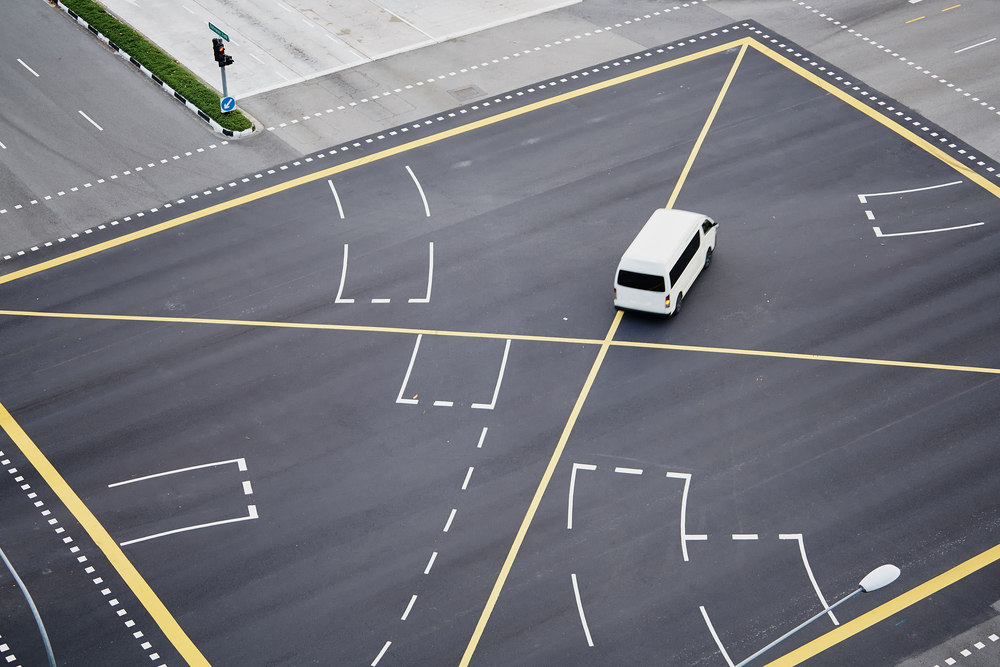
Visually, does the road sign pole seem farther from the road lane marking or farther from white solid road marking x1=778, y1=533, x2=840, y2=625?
white solid road marking x1=778, y1=533, x2=840, y2=625

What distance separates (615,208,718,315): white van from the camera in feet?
97.8

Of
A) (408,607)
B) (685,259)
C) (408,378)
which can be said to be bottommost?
(408,607)

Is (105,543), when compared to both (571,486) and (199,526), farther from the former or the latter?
(571,486)

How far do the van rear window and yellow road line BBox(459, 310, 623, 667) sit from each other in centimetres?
129

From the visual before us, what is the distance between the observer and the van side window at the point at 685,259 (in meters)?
30.1

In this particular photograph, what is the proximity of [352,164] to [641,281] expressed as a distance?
1161cm

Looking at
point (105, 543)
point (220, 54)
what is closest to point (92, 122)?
point (220, 54)

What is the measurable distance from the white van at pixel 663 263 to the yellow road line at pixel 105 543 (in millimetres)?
13887

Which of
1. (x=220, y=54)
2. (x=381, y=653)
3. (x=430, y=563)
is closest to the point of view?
(x=381, y=653)

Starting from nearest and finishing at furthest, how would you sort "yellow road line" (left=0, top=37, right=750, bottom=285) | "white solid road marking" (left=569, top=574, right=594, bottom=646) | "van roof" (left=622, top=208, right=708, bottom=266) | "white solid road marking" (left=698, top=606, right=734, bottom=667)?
"white solid road marking" (left=698, top=606, right=734, bottom=667), "white solid road marking" (left=569, top=574, right=594, bottom=646), "van roof" (left=622, top=208, right=708, bottom=266), "yellow road line" (left=0, top=37, right=750, bottom=285)

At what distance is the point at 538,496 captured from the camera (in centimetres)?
2611

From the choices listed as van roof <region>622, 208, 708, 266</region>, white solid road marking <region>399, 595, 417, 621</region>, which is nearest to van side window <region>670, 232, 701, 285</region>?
van roof <region>622, 208, 708, 266</region>

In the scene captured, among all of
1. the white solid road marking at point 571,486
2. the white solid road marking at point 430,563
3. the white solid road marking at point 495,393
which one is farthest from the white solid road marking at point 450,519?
the white solid road marking at point 495,393

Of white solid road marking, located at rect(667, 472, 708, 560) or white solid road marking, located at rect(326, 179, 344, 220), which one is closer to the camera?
white solid road marking, located at rect(667, 472, 708, 560)
